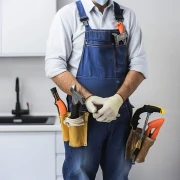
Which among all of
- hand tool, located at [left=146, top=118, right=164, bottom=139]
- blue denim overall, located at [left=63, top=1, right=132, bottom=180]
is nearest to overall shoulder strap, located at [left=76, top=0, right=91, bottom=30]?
blue denim overall, located at [left=63, top=1, right=132, bottom=180]

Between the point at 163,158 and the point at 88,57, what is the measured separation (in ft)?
4.09

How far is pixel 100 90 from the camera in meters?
1.35

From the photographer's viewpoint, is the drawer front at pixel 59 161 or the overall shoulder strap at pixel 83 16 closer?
the overall shoulder strap at pixel 83 16

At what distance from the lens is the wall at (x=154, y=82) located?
2.15 m

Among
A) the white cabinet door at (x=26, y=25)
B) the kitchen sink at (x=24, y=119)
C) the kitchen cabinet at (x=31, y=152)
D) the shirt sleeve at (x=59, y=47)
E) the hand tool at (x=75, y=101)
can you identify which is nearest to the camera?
the hand tool at (x=75, y=101)

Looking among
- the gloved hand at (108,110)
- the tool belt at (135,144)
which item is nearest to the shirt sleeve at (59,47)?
the gloved hand at (108,110)

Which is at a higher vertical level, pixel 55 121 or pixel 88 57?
pixel 88 57

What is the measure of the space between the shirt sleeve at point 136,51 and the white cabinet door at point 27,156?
679mm

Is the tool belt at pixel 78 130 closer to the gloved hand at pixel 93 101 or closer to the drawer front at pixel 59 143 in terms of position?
the gloved hand at pixel 93 101

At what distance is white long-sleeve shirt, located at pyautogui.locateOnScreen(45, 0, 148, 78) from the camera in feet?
4.41

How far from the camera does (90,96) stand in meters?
1.26

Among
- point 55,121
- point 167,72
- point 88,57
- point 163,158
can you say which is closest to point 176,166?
point 163,158

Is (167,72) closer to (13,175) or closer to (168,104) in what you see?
(168,104)

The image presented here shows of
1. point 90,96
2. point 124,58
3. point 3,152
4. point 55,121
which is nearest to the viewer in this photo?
point 90,96
